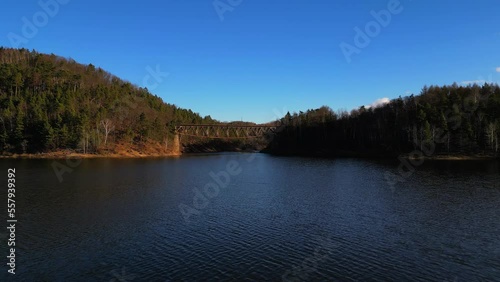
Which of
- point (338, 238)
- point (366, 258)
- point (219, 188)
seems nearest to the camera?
point (366, 258)

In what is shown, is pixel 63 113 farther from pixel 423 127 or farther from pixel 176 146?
pixel 423 127

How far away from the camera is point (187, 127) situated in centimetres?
19088

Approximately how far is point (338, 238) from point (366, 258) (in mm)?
4593

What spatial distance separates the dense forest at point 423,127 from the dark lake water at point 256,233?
68.2 m

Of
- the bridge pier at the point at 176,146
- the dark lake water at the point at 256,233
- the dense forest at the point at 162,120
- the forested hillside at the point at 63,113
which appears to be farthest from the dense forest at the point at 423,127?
the forested hillside at the point at 63,113

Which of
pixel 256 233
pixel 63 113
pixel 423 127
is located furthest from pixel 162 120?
pixel 256 233

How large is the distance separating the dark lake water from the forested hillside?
76.2 m

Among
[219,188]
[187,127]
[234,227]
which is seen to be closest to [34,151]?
[187,127]

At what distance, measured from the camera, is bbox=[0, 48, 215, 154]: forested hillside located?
Result: 12275 cm

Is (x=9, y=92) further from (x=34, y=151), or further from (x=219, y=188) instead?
(x=219, y=188)

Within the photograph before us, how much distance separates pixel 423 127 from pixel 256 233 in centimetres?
10766

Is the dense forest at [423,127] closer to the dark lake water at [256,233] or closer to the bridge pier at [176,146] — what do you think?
the bridge pier at [176,146]

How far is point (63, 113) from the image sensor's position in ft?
426

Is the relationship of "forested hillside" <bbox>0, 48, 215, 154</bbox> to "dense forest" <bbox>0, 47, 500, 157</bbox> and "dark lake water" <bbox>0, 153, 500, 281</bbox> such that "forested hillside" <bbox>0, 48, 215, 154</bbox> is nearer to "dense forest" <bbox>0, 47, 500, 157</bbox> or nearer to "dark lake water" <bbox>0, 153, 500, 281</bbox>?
"dense forest" <bbox>0, 47, 500, 157</bbox>
